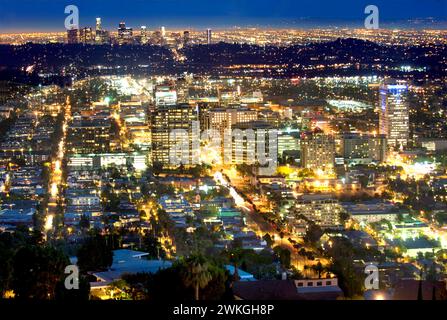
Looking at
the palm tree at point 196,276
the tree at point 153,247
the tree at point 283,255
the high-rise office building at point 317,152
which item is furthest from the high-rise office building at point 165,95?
the palm tree at point 196,276

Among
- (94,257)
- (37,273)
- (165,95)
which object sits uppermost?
(165,95)

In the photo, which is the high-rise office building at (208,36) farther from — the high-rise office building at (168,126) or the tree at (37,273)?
the tree at (37,273)

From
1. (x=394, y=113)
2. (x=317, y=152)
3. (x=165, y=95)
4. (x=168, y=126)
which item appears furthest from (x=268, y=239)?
(x=165, y=95)

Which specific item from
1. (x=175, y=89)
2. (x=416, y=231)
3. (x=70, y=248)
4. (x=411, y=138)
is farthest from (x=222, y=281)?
(x=175, y=89)

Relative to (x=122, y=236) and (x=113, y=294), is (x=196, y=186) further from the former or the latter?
(x=113, y=294)

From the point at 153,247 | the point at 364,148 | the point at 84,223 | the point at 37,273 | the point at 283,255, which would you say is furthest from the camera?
the point at 364,148

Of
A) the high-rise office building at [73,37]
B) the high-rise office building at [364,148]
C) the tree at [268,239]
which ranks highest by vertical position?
the high-rise office building at [73,37]

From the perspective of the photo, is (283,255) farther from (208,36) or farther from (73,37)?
(208,36)

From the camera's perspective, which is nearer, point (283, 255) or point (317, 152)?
point (283, 255)
